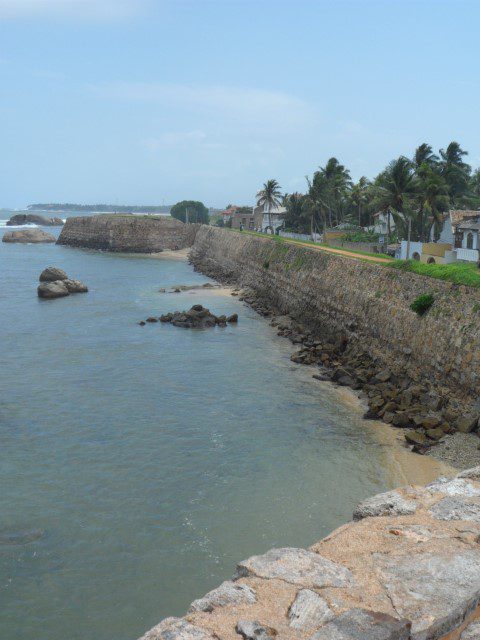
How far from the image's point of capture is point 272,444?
60.8 feet

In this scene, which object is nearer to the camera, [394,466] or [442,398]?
[394,466]

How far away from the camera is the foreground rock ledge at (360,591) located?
6.24 metres

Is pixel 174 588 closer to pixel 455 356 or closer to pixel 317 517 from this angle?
pixel 317 517

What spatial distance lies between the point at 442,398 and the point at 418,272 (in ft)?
26.2

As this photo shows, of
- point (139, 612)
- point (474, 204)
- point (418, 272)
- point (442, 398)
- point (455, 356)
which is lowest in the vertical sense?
point (139, 612)

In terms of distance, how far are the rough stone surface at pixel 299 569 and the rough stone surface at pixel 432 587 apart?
0.56 metres

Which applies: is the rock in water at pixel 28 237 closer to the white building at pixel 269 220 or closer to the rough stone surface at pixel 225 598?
the white building at pixel 269 220

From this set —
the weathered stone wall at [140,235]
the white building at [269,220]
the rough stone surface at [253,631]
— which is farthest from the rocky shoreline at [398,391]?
the white building at [269,220]

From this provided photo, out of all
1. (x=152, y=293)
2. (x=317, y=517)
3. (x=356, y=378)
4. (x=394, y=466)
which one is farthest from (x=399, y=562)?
(x=152, y=293)

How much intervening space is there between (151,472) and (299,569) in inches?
370

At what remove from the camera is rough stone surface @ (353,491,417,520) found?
32.1ft

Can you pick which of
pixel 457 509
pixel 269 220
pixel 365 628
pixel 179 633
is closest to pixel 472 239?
pixel 457 509

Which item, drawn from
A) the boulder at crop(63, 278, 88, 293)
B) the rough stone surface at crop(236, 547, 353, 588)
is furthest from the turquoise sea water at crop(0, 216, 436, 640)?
the boulder at crop(63, 278, 88, 293)

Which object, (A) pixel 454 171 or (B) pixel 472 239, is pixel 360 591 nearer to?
(B) pixel 472 239
